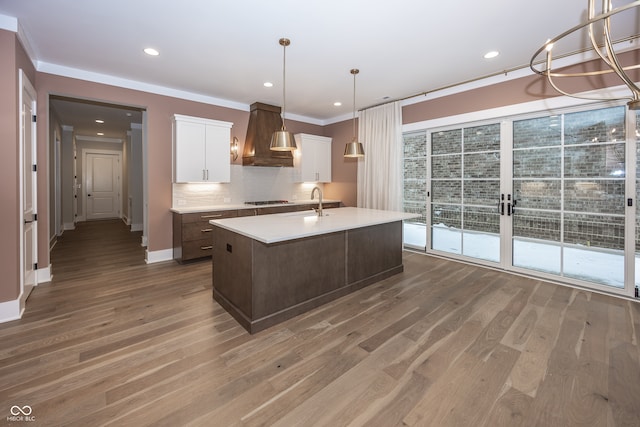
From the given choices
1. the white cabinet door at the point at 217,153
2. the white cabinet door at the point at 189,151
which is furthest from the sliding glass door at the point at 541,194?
the white cabinet door at the point at 189,151

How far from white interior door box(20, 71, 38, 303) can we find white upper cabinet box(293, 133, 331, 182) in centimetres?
383

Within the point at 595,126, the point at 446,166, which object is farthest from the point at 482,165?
the point at 595,126

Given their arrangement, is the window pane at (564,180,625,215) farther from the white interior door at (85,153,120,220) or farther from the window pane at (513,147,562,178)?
the white interior door at (85,153,120,220)

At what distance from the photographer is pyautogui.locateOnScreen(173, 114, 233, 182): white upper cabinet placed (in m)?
4.52

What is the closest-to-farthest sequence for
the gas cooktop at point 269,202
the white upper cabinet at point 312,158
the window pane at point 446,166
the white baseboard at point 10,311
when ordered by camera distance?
the white baseboard at point 10,311
the window pane at point 446,166
the gas cooktop at point 269,202
the white upper cabinet at point 312,158

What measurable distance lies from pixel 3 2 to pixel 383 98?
4.63 meters

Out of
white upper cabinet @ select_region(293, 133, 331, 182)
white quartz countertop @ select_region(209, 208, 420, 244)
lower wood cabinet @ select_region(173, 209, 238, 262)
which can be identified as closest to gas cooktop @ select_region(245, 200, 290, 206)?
white upper cabinet @ select_region(293, 133, 331, 182)

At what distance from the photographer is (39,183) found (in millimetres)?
3594

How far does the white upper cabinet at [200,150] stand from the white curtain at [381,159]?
2.56 m

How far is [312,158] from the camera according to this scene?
20.5ft

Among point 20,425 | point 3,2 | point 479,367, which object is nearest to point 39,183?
point 3,2

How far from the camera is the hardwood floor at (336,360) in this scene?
163cm

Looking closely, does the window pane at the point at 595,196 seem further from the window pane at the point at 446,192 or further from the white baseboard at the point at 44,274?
the white baseboard at the point at 44,274

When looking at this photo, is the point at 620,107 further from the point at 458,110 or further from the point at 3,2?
the point at 3,2
